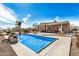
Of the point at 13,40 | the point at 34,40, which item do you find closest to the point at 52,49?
the point at 34,40

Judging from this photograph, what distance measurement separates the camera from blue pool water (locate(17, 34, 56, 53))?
13.4 ft

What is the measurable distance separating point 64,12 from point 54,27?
1.67 feet

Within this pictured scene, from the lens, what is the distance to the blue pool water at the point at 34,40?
4090 millimetres

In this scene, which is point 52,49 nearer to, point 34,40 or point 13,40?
point 34,40

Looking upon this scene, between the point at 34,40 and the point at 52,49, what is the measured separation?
597 mm

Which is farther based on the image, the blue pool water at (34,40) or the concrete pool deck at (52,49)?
the blue pool water at (34,40)

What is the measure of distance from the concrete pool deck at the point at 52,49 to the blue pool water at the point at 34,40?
0.11m

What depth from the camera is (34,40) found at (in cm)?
423

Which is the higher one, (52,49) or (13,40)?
(13,40)

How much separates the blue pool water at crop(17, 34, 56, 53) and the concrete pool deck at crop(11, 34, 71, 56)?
11cm

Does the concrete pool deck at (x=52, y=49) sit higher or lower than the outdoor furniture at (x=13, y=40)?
lower

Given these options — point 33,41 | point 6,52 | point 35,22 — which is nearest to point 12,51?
point 6,52

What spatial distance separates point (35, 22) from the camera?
4.09 metres

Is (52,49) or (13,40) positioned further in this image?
(13,40)
